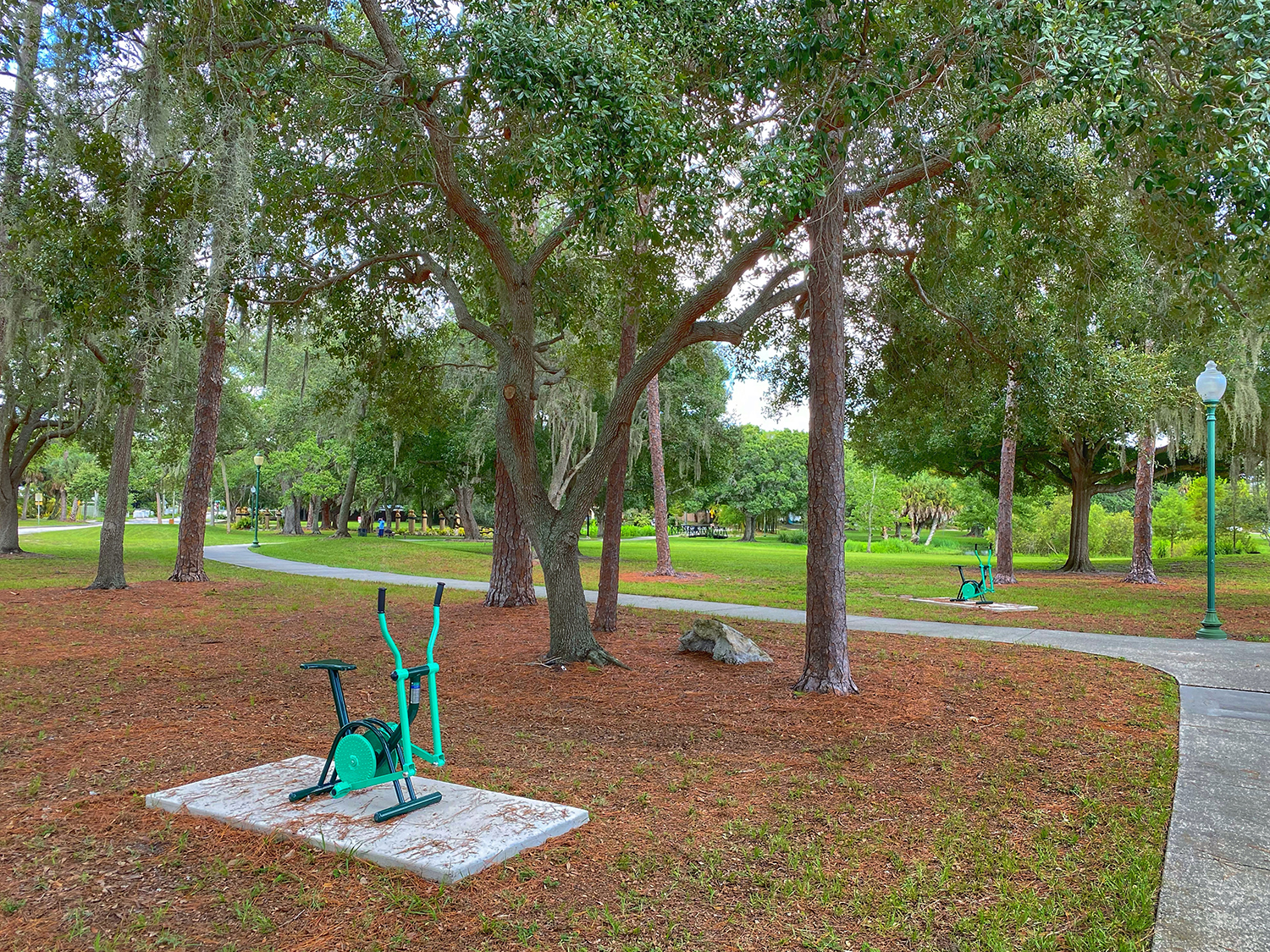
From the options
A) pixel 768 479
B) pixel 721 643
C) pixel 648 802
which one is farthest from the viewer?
pixel 768 479

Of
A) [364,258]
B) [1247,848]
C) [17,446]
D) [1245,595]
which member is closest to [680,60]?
[364,258]

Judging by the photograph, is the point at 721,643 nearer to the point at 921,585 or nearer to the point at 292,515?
the point at 921,585

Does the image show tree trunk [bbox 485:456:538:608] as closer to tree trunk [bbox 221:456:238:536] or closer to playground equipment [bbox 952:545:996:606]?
playground equipment [bbox 952:545:996:606]

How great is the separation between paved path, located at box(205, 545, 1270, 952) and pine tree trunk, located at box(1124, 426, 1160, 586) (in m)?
9.62

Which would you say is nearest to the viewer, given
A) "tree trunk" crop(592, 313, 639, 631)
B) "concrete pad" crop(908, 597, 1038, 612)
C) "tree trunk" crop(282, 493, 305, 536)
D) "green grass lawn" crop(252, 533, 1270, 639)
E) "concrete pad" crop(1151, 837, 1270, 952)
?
"concrete pad" crop(1151, 837, 1270, 952)

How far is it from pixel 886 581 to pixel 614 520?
13196 millimetres

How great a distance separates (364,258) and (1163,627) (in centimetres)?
1213

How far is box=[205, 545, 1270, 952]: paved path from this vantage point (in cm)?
321

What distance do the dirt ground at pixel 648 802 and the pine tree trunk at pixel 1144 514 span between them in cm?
1222

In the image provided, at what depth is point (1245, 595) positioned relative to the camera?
16438 millimetres

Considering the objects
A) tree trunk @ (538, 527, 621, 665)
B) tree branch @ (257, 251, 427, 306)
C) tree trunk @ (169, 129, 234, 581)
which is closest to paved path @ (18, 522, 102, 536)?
tree trunk @ (169, 129, 234, 581)

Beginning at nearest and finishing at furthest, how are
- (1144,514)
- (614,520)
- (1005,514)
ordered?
(614,520) → (1005,514) → (1144,514)

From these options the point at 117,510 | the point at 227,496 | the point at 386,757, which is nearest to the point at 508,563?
the point at 117,510

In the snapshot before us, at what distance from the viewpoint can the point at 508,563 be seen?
12.9 metres
